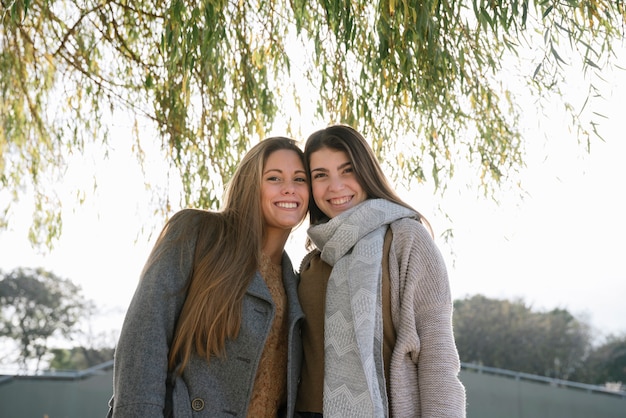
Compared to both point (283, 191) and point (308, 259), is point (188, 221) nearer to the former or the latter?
point (283, 191)

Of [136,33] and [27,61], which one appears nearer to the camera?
[136,33]

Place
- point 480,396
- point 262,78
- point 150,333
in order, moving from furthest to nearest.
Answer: point 480,396 < point 262,78 < point 150,333

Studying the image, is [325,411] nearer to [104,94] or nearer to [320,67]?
[320,67]

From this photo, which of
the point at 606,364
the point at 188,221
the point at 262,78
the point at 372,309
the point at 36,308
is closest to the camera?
the point at 372,309

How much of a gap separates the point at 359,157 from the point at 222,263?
23.0 inches

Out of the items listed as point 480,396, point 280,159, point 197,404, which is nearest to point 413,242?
point 280,159

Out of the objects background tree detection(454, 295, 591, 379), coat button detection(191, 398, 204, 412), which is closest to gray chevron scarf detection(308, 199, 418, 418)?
coat button detection(191, 398, 204, 412)

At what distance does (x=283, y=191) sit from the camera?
2.72 m

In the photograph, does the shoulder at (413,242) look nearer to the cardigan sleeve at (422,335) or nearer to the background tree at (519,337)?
the cardigan sleeve at (422,335)

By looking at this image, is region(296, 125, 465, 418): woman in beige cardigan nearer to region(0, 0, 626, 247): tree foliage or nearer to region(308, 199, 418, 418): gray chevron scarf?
region(308, 199, 418, 418): gray chevron scarf

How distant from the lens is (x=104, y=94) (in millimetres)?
4766

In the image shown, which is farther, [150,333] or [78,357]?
[78,357]

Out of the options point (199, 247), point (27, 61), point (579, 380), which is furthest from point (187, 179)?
point (579, 380)

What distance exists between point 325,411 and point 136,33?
2.82 m
